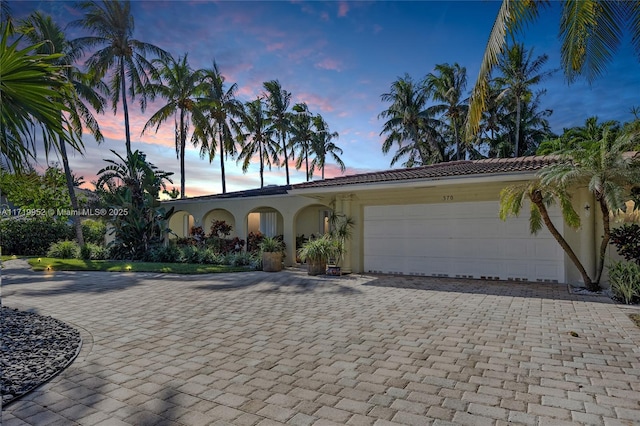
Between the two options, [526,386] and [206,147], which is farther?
[206,147]

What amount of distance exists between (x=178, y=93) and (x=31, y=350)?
23689 millimetres

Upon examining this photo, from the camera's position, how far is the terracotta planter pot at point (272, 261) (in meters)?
14.1

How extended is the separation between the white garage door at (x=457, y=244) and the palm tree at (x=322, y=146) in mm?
Result: 24390

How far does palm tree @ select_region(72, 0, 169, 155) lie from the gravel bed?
17.0m

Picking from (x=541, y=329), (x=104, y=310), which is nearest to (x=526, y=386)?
(x=541, y=329)

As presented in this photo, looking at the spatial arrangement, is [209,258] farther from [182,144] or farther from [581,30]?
[581,30]

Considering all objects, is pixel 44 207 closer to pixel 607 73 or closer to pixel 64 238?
pixel 64 238

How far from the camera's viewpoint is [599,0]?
630cm

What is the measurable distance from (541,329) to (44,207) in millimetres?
28334

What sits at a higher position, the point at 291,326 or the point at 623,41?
the point at 623,41

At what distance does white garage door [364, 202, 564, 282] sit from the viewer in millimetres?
11164

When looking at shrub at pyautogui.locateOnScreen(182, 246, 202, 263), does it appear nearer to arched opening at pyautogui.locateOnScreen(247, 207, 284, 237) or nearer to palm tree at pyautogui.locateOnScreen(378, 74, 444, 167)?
arched opening at pyautogui.locateOnScreen(247, 207, 284, 237)

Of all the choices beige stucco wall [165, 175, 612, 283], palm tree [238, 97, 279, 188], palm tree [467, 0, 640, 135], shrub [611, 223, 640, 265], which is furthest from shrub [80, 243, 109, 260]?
shrub [611, 223, 640, 265]

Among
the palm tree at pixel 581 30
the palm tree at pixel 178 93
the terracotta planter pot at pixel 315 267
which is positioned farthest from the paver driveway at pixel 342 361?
the palm tree at pixel 178 93
